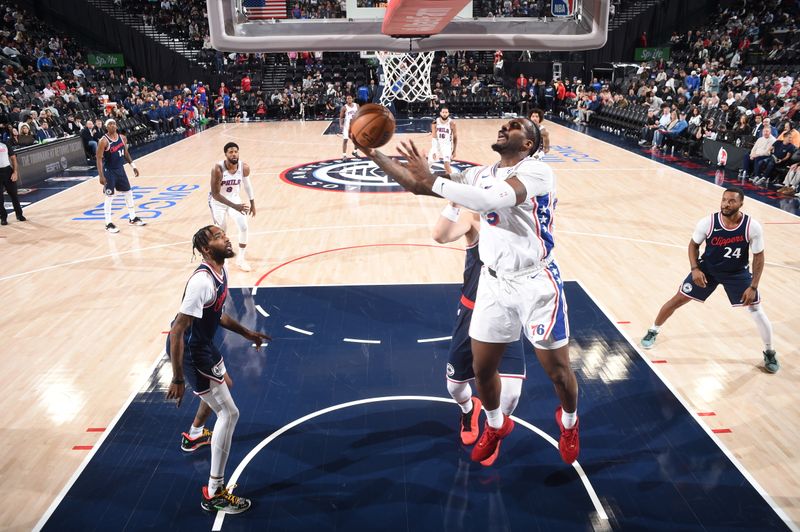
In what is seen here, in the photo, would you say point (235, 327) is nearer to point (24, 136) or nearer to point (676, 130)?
point (24, 136)

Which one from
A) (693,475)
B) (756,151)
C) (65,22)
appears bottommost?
(693,475)

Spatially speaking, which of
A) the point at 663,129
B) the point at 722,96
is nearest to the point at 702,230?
the point at 663,129

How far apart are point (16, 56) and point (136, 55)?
6.65 m

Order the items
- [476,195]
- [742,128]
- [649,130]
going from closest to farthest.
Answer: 1. [476,195]
2. [742,128]
3. [649,130]

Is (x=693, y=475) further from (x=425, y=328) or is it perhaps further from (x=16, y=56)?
(x=16, y=56)

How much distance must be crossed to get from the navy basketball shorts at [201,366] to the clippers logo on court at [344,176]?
352 inches

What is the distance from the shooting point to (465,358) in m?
4.12

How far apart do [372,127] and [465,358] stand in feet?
5.40

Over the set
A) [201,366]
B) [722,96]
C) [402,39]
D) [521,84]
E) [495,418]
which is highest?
[402,39]

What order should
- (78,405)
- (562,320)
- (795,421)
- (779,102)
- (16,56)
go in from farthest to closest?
(16,56) → (779,102) → (78,405) → (795,421) → (562,320)

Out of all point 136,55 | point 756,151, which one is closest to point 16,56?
point 136,55

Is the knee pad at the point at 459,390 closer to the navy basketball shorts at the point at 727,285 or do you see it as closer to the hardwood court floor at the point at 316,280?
the hardwood court floor at the point at 316,280

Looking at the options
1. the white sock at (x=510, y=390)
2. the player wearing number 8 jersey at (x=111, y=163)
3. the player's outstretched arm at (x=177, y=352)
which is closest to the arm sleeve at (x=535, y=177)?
the white sock at (x=510, y=390)

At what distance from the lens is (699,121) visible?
52.9 feet
